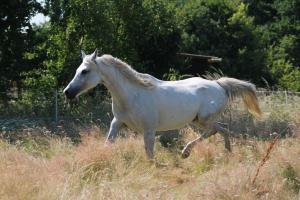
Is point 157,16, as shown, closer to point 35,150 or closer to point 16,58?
point 16,58

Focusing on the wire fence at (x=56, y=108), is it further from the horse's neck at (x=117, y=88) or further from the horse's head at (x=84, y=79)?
the horse's head at (x=84, y=79)

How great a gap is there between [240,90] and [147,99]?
8.19 ft

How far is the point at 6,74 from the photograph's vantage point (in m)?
16.1

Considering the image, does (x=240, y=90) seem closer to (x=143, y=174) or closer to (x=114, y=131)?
(x=114, y=131)

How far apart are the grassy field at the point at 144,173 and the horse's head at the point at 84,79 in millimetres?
942

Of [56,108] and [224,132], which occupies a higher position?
[224,132]

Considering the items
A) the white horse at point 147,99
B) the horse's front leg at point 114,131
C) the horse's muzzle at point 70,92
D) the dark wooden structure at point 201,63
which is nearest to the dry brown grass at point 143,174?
the horse's front leg at point 114,131

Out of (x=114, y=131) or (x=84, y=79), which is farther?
(x=114, y=131)

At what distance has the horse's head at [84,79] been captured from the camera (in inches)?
327

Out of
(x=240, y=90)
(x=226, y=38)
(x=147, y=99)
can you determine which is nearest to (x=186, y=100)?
(x=147, y=99)

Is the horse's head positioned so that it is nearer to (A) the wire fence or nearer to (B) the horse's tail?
(B) the horse's tail

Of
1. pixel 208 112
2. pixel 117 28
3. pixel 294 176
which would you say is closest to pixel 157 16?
pixel 117 28

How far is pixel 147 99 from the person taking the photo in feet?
28.7

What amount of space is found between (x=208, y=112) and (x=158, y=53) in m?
11.2
